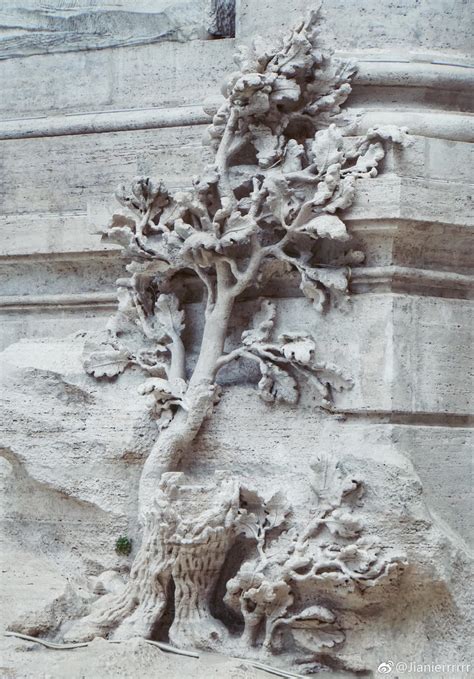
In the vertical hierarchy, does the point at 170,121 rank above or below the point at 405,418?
above

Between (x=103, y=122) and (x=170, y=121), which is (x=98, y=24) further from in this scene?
(x=170, y=121)

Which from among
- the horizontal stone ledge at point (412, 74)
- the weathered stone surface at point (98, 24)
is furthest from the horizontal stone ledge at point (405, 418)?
the weathered stone surface at point (98, 24)

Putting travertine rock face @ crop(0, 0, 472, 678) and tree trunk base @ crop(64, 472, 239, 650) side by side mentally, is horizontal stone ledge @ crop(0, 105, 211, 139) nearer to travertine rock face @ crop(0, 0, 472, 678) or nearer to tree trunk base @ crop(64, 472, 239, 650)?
travertine rock face @ crop(0, 0, 472, 678)

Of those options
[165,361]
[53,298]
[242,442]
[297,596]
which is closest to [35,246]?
[53,298]

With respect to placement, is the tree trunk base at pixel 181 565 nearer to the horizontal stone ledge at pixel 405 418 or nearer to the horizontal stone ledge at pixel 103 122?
the horizontal stone ledge at pixel 405 418

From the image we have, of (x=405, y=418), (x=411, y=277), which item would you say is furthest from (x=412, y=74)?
(x=405, y=418)

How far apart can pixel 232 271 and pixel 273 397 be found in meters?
0.47

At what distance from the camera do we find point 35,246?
20.5 ft

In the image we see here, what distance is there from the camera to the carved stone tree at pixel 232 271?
5.45 meters

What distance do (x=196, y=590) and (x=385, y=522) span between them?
0.70 meters

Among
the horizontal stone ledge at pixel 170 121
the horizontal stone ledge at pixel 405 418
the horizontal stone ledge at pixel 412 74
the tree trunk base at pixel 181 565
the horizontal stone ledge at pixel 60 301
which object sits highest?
the horizontal stone ledge at pixel 412 74

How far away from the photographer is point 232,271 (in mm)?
5672

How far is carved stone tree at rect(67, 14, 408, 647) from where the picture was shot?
5.45 metres

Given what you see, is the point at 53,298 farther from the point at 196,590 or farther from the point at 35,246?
the point at 196,590
